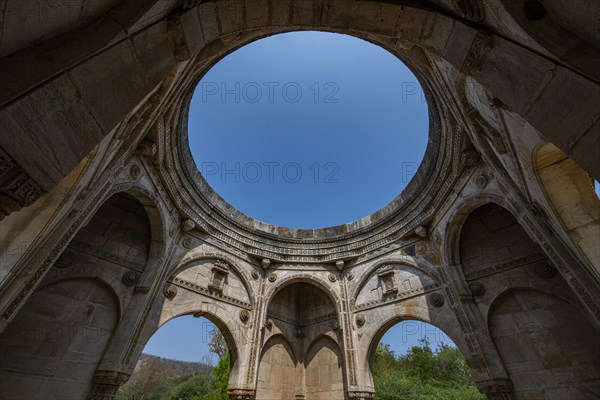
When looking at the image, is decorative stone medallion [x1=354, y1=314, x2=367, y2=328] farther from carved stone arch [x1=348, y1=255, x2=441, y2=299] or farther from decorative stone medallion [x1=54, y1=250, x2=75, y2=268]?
decorative stone medallion [x1=54, y1=250, x2=75, y2=268]

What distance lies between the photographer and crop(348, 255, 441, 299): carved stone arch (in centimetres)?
883

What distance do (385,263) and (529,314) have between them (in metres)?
4.12

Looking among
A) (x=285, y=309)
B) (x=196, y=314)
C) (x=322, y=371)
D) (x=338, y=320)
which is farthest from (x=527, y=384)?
(x=196, y=314)

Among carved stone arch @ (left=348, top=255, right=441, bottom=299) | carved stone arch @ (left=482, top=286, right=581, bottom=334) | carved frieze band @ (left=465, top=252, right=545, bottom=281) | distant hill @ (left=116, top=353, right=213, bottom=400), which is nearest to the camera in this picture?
carved stone arch @ (left=482, top=286, right=581, bottom=334)

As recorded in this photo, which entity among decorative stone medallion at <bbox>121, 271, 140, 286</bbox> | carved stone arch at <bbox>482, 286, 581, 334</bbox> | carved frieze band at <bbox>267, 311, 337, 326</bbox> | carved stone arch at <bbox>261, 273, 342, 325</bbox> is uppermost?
carved stone arch at <bbox>261, 273, 342, 325</bbox>

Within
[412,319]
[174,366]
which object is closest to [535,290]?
[412,319]

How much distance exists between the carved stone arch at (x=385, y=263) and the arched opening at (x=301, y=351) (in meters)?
1.61

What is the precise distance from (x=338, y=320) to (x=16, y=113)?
10.5m

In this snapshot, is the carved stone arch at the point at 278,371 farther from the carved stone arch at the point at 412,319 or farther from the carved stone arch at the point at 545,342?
the carved stone arch at the point at 545,342

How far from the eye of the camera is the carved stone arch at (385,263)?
883 centimetres

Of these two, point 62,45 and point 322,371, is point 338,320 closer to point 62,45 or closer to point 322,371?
point 322,371

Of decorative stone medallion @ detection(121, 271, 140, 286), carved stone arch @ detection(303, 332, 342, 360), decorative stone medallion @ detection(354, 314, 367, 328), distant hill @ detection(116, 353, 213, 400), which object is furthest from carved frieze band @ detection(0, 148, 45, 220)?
distant hill @ detection(116, 353, 213, 400)

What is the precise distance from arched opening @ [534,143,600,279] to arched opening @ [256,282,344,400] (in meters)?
8.14

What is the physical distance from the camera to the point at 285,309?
11867mm
